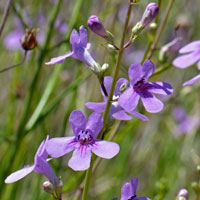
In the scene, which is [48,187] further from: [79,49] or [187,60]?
[187,60]

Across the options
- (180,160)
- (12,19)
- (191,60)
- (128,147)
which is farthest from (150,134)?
(191,60)

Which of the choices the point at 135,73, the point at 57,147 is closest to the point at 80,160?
the point at 57,147

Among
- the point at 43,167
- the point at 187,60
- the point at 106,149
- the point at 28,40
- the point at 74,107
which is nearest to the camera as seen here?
the point at 106,149

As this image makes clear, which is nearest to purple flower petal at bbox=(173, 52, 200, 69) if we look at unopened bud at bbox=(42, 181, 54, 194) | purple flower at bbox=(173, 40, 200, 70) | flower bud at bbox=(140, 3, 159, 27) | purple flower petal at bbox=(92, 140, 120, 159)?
purple flower at bbox=(173, 40, 200, 70)

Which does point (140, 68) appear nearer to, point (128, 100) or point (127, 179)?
point (128, 100)

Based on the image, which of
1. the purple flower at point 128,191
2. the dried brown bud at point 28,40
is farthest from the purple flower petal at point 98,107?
the dried brown bud at point 28,40

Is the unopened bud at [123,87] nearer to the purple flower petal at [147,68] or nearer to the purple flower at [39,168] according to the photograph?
the purple flower petal at [147,68]
